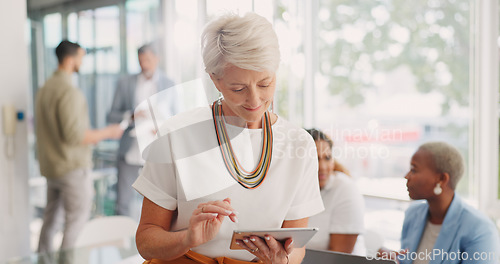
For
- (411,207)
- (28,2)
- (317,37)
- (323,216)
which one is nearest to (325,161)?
(323,216)

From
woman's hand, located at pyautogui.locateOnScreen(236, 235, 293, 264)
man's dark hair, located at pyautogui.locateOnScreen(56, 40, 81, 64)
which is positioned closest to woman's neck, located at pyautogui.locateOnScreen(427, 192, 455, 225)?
woman's hand, located at pyautogui.locateOnScreen(236, 235, 293, 264)

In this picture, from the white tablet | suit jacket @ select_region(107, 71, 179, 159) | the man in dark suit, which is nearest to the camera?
the white tablet

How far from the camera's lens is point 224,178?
1.07 metres

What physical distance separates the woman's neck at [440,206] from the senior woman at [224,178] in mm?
376

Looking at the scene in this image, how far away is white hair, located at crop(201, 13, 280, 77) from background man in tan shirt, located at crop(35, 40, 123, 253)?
6.09 ft

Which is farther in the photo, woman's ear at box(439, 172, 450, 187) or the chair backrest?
the chair backrest

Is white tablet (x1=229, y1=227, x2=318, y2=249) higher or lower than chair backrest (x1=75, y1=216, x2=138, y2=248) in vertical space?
→ higher

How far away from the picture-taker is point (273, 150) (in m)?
1.08

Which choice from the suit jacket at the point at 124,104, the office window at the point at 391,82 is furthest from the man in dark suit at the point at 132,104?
the office window at the point at 391,82

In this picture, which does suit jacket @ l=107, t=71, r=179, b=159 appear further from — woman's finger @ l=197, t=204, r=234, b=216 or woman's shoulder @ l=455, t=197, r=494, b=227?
woman's shoulder @ l=455, t=197, r=494, b=227

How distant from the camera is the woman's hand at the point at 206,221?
3.26ft

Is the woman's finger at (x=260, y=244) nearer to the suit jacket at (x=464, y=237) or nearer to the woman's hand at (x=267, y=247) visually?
the woman's hand at (x=267, y=247)

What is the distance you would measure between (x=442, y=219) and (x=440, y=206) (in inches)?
1.3

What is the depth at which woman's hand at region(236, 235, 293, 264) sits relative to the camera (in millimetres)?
963
